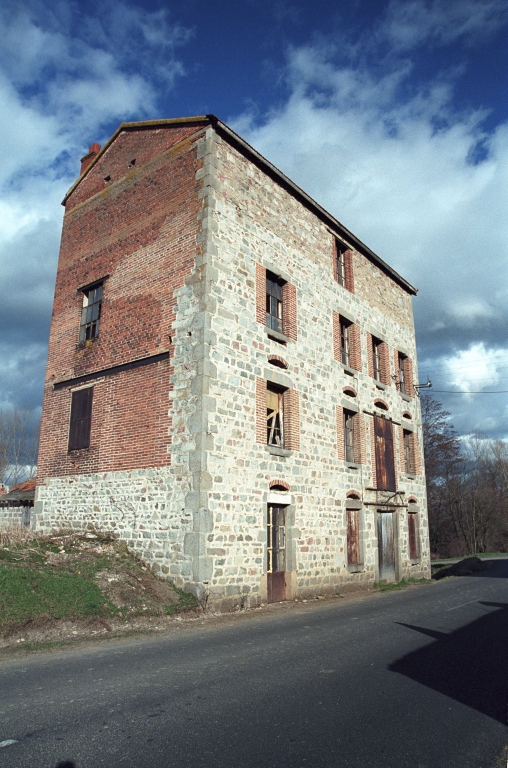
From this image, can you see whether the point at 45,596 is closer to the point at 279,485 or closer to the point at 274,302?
the point at 279,485

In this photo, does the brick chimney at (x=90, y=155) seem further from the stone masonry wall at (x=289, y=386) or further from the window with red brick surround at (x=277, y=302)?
the window with red brick surround at (x=277, y=302)

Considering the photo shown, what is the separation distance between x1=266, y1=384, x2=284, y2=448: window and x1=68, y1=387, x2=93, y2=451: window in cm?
491

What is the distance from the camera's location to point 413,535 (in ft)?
68.6

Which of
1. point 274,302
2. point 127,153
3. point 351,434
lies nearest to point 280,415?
point 274,302

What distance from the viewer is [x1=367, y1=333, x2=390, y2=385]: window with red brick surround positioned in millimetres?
19812

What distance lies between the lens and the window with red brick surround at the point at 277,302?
14.7m

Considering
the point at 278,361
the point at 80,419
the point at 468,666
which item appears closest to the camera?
the point at 468,666

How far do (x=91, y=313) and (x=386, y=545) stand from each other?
40.7ft

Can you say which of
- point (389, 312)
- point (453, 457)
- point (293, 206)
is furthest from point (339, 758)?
point (453, 457)

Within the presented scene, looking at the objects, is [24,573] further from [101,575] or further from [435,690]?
[435,690]

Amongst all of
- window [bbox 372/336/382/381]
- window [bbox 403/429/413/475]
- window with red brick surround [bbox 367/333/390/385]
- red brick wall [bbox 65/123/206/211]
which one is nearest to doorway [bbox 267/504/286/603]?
window with red brick surround [bbox 367/333/390/385]

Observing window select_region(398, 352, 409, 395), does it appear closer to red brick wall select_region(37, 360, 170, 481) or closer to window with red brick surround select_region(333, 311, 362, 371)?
window with red brick surround select_region(333, 311, 362, 371)

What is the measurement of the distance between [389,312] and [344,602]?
472 inches

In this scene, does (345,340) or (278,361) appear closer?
(278,361)
